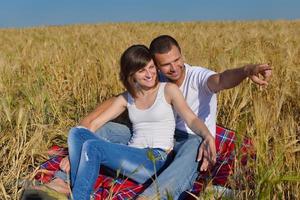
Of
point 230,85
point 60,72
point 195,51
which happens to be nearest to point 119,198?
point 230,85

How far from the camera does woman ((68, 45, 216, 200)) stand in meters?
2.37

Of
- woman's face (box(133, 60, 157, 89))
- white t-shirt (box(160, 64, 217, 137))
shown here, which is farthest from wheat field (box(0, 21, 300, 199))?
Result: woman's face (box(133, 60, 157, 89))

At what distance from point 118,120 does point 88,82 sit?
31.3 inches

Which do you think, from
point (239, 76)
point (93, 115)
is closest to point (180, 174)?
point (239, 76)

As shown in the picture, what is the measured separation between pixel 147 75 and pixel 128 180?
21.2 inches

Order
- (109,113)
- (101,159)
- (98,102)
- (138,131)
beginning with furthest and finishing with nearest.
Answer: (98,102) → (109,113) → (138,131) → (101,159)

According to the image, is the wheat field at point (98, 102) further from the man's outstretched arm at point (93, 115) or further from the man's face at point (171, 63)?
the man's face at point (171, 63)

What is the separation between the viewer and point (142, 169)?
2449 mm

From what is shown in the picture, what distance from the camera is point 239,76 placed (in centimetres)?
245

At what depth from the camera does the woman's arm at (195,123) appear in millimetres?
2324

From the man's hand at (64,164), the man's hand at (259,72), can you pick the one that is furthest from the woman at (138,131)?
the man's hand at (259,72)

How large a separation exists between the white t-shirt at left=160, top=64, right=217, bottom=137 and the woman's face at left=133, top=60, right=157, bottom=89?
0.25 meters

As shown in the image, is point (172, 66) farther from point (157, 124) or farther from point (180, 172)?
point (180, 172)

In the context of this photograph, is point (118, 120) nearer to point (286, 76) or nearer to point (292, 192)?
point (286, 76)
